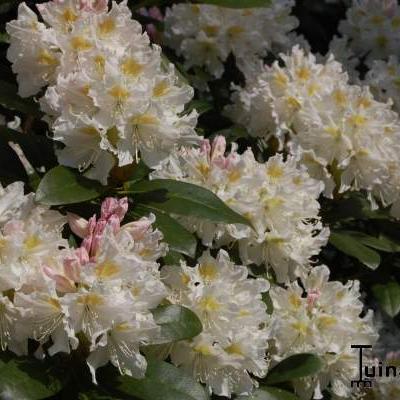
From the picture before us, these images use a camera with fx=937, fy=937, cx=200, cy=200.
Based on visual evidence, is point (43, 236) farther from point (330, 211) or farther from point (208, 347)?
point (330, 211)

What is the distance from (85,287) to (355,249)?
40.9 inches

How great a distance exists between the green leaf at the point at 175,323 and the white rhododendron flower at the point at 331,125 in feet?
2.62

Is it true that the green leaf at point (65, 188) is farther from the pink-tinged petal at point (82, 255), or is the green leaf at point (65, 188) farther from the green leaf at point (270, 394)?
Result: the green leaf at point (270, 394)

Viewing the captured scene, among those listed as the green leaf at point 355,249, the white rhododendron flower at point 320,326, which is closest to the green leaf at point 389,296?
the green leaf at point 355,249

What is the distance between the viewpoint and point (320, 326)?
6.93 feet

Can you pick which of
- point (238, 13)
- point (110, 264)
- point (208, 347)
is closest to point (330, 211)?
point (238, 13)

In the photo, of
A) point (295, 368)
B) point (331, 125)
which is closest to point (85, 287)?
point (295, 368)

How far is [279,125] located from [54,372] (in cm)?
110

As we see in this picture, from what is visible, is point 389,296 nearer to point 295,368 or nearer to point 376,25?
point 295,368

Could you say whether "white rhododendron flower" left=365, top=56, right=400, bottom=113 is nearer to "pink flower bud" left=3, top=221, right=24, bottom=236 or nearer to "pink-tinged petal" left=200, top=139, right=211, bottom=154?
"pink-tinged petal" left=200, top=139, right=211, bottom=154

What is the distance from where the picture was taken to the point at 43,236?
5.26 ft

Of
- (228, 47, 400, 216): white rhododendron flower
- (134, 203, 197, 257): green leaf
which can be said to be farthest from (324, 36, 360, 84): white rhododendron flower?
(134, 203, 197, 257): green leaf

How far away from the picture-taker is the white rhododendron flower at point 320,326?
209cm

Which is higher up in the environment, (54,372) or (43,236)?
(43,236)
